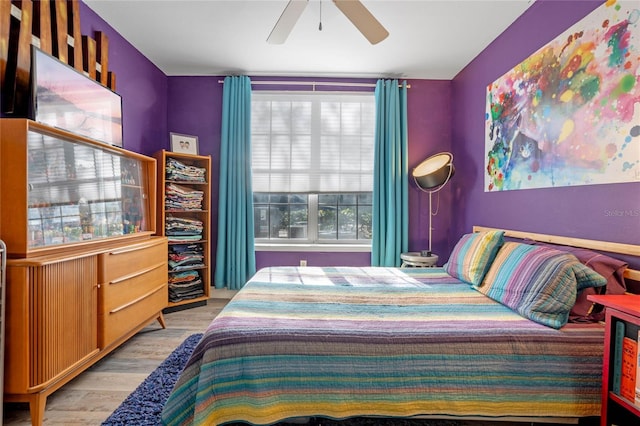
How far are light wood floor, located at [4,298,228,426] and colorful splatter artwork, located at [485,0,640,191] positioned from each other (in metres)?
3.02

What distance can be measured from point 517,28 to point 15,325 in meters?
3.84

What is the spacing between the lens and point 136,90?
3.09 m

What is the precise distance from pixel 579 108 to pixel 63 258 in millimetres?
3066

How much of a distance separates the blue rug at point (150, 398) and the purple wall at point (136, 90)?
6.76 ft

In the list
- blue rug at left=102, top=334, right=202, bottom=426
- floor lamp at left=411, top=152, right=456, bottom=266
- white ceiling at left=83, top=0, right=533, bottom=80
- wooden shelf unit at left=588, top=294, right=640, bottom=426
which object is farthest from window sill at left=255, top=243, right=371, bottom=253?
wooden shelf unit at left=588, top=294, right=640, bottom=426

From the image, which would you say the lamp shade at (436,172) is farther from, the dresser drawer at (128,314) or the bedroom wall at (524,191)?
the dresser drawer at (128,314)

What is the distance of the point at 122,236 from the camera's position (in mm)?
2346

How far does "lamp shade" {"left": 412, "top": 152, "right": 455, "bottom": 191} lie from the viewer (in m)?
3.06

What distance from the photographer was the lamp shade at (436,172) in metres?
3.06

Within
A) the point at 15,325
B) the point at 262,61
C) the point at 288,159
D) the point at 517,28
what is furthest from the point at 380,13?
the point at 15,325

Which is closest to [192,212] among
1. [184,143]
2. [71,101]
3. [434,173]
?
[184,143]

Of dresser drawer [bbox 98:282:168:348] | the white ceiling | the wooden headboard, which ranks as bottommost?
dresser drawer [bbox 98:282:168:348]

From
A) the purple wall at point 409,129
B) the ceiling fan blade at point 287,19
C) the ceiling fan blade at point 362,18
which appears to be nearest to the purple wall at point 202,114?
the purple wall at point 409,129

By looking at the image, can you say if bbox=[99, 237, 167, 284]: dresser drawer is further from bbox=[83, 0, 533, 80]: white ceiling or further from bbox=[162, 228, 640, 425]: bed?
bbox=[83, 0, 533, 80]: white ceiling
